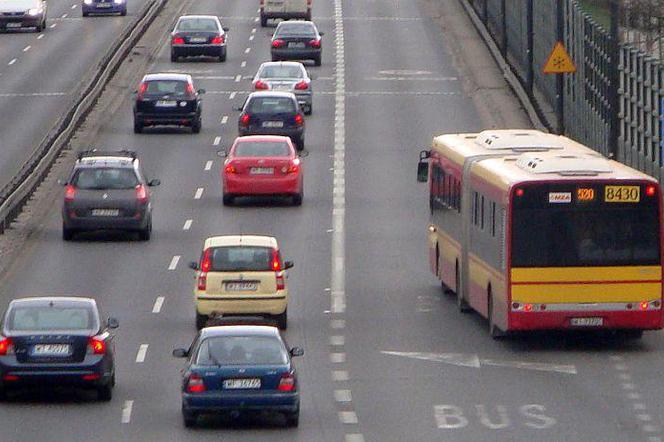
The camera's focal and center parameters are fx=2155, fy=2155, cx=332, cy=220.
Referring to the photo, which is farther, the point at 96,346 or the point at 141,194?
the point at 141,194

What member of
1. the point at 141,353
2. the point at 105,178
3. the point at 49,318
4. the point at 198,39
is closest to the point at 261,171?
the point at 105,178

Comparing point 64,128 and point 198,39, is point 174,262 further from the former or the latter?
point 198,39

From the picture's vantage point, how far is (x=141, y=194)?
1623 inches

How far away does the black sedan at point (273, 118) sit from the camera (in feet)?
178

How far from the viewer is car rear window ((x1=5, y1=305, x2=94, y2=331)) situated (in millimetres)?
24938

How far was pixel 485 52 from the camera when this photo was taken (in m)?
75.4

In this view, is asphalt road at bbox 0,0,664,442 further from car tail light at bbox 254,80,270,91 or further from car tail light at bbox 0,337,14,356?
car tail light at bbox 254,80,270,91

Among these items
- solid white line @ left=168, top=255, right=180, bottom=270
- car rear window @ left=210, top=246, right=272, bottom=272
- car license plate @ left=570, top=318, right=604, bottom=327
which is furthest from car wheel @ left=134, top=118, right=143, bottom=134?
car license plate @ left=570, top=318, right=604, bottom=327

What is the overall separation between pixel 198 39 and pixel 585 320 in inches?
1857

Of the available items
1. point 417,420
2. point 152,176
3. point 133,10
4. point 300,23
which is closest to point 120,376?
point 417,420

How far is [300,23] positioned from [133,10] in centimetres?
2065

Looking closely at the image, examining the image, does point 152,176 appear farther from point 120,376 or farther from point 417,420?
point 417,420

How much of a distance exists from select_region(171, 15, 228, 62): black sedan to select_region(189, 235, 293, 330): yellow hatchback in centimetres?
4437

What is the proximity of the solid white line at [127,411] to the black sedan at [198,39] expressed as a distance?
50.0 m
